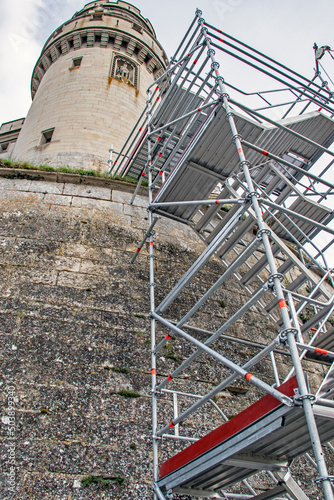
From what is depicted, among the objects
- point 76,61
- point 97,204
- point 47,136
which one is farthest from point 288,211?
point 76,61

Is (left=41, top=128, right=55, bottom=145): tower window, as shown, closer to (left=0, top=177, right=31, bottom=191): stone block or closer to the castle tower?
the castle tower

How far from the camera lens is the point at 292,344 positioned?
2672mm

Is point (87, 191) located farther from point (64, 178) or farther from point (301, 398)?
point (301, 398)

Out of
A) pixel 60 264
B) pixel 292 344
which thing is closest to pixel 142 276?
pixel 60 264

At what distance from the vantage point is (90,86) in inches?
466

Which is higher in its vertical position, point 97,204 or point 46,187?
point 97,204

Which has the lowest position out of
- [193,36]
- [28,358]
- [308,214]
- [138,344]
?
[28,358]

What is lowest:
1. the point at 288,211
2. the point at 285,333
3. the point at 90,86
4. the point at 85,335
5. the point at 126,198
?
the point at 85,335

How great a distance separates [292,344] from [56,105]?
10.7 metres

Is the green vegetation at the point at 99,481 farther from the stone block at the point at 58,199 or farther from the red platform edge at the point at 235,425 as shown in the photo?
the stone block at the point at 58,199

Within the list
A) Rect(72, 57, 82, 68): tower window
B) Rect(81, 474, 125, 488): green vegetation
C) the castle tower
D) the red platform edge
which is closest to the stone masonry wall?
Rect(81, 474, 125, 488): green vegetation

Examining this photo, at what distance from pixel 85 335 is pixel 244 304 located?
187cm

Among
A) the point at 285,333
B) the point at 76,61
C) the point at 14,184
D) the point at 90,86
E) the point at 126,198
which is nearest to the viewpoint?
the point at 285,333

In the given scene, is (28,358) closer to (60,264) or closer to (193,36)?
(60,264)
